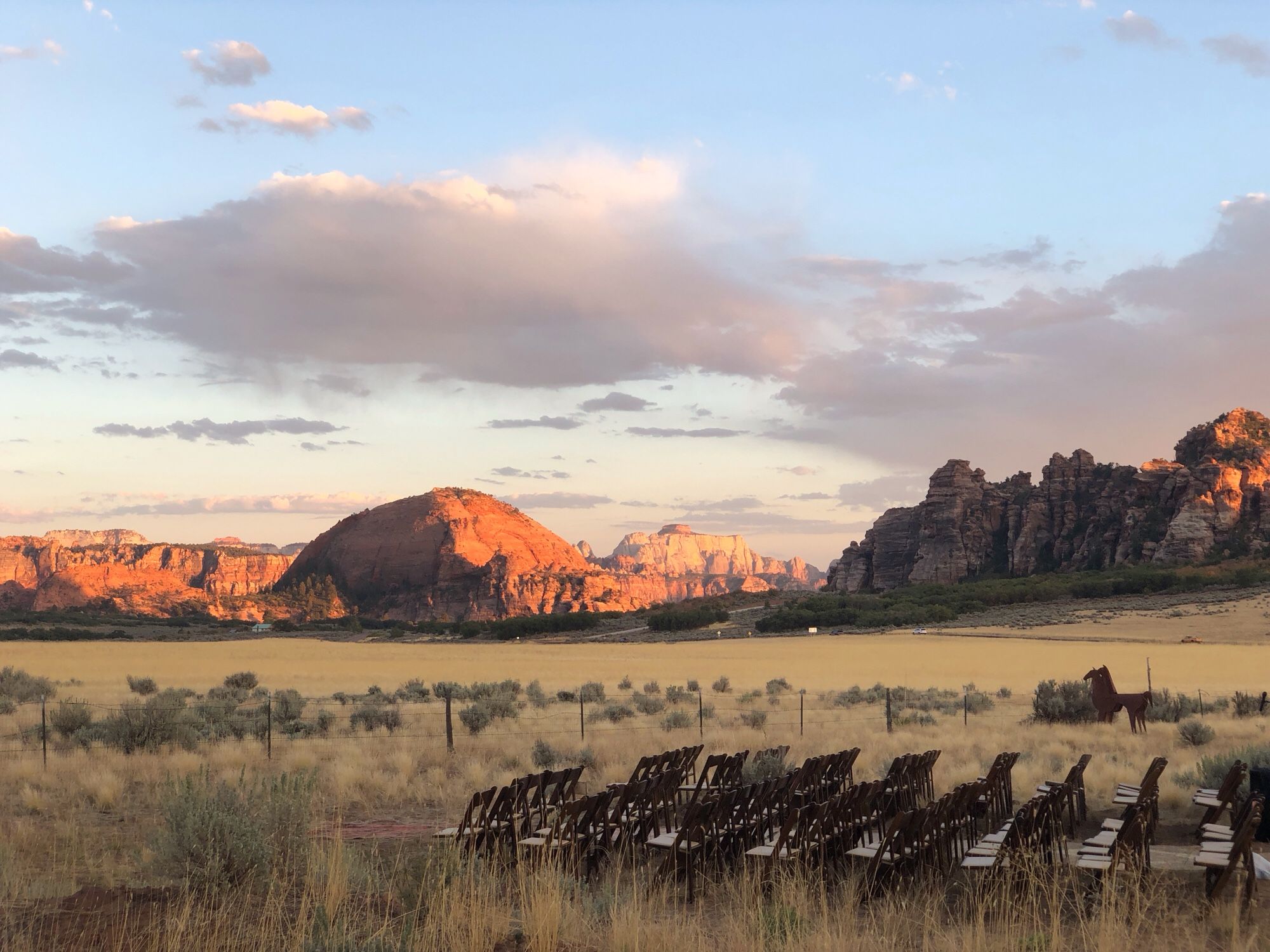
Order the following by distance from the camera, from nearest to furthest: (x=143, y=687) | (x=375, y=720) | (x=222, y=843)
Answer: (x=222, y=843), (x=375, y=720), (x=143, y=687)

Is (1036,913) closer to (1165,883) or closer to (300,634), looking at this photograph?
(1165,883)

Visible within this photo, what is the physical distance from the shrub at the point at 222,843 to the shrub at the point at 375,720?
12.3 meters

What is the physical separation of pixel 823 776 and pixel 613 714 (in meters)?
12.5

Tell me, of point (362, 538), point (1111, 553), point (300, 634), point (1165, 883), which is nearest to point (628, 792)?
point (1165, 883)

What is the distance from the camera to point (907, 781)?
35.2 feet

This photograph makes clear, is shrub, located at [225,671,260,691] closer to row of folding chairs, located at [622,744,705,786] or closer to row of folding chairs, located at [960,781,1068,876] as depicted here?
row of folding chairs, located at [622,744,705,786]

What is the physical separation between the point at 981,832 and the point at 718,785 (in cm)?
290

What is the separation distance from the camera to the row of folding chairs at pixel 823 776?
10.3 m

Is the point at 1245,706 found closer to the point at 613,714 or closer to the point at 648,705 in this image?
the point at 648,705

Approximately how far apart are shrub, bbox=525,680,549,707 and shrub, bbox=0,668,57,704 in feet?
40.8

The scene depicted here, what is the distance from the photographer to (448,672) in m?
44.3

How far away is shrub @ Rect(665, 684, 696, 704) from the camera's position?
28297 mm

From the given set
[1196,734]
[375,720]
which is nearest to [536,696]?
[375,720]

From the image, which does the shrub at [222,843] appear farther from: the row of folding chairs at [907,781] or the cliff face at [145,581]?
the cliff face at [145,581]
